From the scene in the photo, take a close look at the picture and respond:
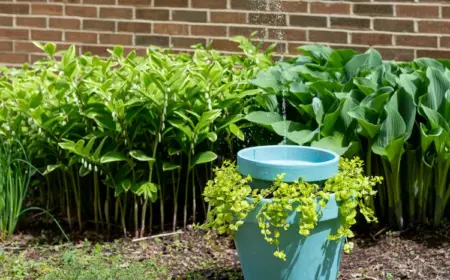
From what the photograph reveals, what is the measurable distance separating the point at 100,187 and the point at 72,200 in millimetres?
204

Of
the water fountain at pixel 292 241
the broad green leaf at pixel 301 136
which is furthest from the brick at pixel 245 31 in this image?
the water fountain at pixel 292 241

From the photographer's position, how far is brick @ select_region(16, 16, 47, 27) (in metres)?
6.12

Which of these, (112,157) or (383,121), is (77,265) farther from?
(383,121)

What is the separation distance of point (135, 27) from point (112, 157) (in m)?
1.98

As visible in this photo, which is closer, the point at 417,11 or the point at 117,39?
the point at 417,11

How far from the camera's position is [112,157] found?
419 cm

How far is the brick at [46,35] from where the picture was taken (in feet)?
20.0

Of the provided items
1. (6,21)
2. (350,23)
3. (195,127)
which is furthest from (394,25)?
(6,21)

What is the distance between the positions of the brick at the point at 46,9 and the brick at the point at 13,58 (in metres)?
0.35

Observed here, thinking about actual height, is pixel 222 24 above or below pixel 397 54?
above

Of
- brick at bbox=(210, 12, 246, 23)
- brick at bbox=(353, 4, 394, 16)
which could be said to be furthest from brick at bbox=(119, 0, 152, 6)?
brick at bbox=(353, 4, 394, 16)

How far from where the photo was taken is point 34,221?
15.7 feet

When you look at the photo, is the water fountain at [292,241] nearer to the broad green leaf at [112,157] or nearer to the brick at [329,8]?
the broad green leaf at [112,157]

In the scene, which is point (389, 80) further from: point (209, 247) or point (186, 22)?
point (186, 22)
